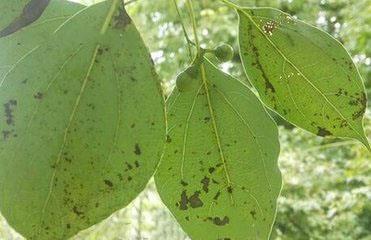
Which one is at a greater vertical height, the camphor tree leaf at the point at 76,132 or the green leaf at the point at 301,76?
the camphor tree leaf at the point at 76,132

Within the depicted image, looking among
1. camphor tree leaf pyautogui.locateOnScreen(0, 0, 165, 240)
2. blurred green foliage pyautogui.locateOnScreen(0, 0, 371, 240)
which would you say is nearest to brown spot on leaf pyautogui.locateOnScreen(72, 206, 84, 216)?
camphor tree leaf pyautogui.locateOnScreen(0, 0, 165, 240)

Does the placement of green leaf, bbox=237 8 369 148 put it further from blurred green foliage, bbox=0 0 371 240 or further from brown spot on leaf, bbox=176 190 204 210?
blurred green foliage, bbox=0 0 371 240

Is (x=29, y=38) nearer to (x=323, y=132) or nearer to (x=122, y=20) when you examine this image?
(x=122, y=20)

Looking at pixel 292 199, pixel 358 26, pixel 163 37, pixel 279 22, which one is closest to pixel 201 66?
pixel 279 22

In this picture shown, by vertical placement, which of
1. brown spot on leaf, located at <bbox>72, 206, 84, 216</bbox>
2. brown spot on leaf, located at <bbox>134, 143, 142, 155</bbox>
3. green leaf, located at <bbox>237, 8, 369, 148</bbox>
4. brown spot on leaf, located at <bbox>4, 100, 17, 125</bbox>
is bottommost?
green leaf, located at <bbox>237, 8, 369, 148</bbox>

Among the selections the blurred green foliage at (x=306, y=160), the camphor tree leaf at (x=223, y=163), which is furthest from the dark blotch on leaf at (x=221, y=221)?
the blurred green foliage at (x=306, y=160)

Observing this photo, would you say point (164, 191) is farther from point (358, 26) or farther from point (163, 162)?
point (358, 26)

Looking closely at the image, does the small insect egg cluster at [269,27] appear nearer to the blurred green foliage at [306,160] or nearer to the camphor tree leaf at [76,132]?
the camphor tree leaf at [76,132]
